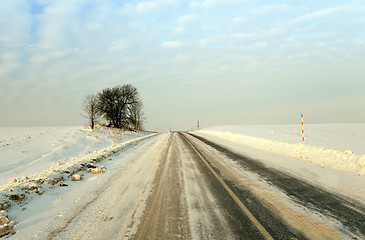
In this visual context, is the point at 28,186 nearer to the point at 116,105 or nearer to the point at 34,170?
the point at 34,170

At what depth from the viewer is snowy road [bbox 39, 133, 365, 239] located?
316 centimetres

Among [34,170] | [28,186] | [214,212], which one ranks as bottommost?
[34,170]

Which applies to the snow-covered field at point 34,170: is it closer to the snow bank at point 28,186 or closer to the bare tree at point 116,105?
the snow bank at point 28,186

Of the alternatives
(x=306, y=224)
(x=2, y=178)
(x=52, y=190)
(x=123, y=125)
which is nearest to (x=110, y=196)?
(x=52, y=190)

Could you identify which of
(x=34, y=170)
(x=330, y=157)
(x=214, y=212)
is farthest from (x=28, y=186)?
(x=330, y=157)

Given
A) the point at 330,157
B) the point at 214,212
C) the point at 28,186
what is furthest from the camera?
the point at 330,157

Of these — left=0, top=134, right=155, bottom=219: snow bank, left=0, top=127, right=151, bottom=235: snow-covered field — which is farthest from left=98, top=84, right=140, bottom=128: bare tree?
left=0, top=134, right=155, bottom=219: snow bank

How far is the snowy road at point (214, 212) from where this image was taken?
316cm

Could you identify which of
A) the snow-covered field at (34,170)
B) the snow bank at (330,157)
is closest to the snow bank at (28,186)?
the snow-covered field at (34,170)

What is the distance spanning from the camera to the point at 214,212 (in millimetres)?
3879

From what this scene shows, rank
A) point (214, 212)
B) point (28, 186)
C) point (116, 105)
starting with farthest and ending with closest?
point (116, 105) < point (28, 186) < point (214, 212)

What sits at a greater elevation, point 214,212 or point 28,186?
point 28,186

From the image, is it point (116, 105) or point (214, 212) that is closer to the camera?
point (214, 212)

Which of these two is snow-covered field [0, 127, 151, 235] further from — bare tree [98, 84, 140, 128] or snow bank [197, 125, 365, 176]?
bare tree [98, 84, 140, 128]
